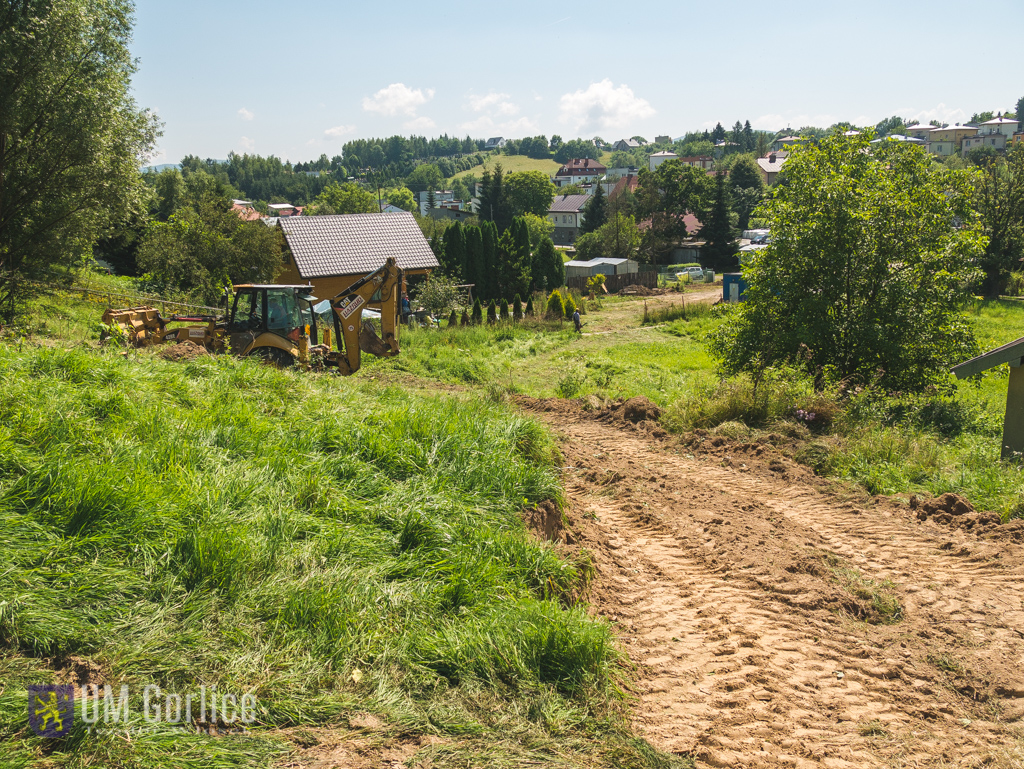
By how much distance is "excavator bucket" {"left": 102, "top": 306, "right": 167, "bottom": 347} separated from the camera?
12.8m

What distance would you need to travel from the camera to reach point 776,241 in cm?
1352

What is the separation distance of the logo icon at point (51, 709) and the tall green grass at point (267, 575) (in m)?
0.05

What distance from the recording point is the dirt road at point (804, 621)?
13.4ft

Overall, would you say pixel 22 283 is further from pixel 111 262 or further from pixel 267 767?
pixel 111 262

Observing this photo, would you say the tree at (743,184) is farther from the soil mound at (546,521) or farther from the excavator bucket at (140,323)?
the soil mound at (546,521)

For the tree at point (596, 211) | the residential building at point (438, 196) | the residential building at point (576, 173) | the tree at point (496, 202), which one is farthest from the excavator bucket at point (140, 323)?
the residential building at point (576, 173)

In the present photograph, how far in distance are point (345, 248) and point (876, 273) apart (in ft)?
76.1

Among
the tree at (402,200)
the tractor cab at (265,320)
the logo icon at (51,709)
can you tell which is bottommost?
the logo icon at (51,709)

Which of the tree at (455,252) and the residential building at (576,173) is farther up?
the residential building at (576,173)

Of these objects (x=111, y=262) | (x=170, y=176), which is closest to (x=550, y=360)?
(x=111, y=262)

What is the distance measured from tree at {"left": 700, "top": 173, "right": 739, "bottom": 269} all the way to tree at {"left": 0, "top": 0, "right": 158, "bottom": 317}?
43.6m

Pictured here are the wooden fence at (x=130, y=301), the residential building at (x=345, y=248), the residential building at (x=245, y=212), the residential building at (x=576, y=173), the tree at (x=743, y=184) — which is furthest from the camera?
the residential building at (x=576, y=173)

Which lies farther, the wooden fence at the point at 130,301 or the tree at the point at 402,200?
the tree at the point at 402,200

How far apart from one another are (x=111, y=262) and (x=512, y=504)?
3721 cm
